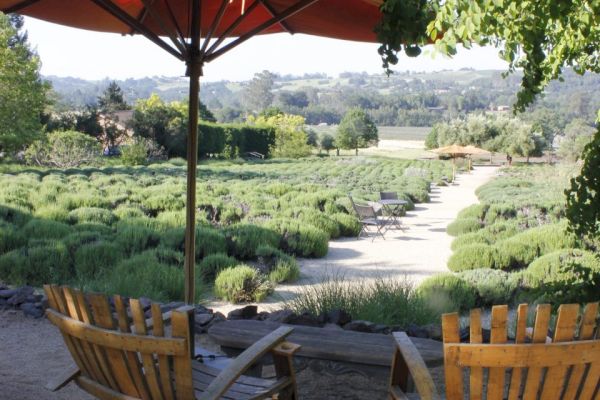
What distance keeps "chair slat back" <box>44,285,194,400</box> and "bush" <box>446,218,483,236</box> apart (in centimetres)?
1135

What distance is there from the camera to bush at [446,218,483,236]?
13.2 m

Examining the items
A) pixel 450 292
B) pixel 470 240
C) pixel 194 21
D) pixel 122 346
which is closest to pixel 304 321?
pixel 194 21

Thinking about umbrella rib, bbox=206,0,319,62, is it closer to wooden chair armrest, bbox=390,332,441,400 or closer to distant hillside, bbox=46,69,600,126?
wooden chair armrest, bbox=390,332,441,400

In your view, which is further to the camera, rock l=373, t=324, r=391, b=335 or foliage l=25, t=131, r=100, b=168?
foliage l=25, t=131, r=100, b=168

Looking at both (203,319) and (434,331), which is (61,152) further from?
(434,331)

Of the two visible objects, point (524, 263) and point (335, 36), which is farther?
point (524, 263)

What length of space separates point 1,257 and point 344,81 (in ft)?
640

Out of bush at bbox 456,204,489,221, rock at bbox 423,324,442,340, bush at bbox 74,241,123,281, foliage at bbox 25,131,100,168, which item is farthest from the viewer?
foliage at bbox 25,131,100,168

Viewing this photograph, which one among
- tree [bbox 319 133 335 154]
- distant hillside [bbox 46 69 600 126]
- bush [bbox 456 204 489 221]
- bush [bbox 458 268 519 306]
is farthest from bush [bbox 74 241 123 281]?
distant hillside [bbox 46 69 600 126]

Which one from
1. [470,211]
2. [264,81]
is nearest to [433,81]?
[264,81]

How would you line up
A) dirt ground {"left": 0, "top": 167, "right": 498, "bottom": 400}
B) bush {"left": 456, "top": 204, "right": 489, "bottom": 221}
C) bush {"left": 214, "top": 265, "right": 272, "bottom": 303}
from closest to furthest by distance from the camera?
dirt ground {"left": 0, "top": 167, "right": 498, "bottom": 400} < bush {"left": 214, "top": 265, "right": 272, "bottom": 303} < bush {"left": 456, "top": 204, "right": 489, "bottom": 221}

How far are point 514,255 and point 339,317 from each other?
5.06 m

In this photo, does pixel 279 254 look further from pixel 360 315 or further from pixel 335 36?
pixel 335 36

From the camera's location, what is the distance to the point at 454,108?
116688 mm
